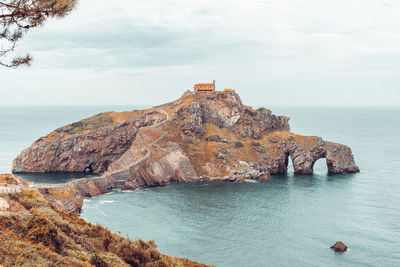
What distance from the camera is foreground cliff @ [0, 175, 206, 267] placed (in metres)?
21.2

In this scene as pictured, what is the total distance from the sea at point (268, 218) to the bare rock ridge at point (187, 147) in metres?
8.09

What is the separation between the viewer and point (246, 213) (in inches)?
3460

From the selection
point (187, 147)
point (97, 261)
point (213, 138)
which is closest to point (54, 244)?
point (97, 261)

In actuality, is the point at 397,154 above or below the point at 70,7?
below

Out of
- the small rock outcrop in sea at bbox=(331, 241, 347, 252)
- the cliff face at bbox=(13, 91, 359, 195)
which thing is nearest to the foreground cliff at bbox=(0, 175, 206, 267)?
the small rock outcrop in sea at bbox=(331, 241, 347, 252)

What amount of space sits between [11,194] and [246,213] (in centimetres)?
6305

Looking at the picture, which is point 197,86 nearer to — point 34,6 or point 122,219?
point 122,219

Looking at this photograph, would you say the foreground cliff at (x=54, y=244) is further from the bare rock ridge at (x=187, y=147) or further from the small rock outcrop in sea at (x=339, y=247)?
the bare rock ridge at (x=187, y=147)

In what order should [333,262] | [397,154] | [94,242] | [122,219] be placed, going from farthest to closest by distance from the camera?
[397,154], [122,219], [333,262], [94,242]

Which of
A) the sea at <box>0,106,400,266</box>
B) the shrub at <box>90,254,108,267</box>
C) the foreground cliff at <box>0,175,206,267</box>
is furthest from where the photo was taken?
the sea at <box>0,106,400,266</box>

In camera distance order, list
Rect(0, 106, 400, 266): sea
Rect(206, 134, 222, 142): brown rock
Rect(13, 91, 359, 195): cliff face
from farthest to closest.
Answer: Rect(206, 134, 222, 142): brown rock → Rect(13, 91, 359, 195): cliff face → Rect(0, 106, 400, 266): sea

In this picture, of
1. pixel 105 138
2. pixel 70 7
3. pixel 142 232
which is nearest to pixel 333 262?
pixel 142 232

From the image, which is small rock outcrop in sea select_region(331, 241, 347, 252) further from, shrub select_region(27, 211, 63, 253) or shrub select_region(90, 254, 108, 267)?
shrub select_region(27, 211, 63, 253)

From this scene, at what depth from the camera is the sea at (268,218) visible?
211ft
